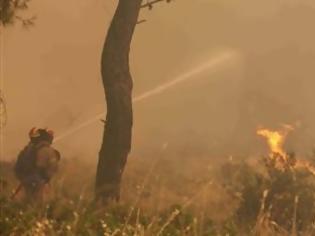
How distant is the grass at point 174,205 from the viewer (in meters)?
4.91

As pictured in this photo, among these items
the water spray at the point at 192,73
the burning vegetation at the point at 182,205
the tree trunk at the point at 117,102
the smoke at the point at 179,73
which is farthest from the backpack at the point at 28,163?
the water spray at the point at 192,73

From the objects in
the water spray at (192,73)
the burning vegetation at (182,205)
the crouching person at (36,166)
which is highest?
the water spray at (192,73)

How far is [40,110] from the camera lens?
32.3 m

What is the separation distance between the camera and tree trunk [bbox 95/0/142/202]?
31.6 ft

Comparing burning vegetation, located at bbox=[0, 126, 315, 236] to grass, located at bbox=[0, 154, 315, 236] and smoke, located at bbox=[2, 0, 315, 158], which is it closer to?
grass, located at bbox=[0, 154, 315, 236]

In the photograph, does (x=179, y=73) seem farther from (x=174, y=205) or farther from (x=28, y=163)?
(x=174, y=205)

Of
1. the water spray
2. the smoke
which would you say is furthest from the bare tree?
the water spray

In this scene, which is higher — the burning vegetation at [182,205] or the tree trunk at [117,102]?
the tree trunk at [117,102]

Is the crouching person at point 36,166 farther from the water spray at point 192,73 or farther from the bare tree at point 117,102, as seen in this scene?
the water spray at point 192,73

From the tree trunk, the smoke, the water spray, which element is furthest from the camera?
the water spray

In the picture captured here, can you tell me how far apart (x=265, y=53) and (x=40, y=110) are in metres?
14.5

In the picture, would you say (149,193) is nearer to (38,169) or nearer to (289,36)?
(38,169)

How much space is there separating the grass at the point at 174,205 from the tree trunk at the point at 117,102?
1.92 ft

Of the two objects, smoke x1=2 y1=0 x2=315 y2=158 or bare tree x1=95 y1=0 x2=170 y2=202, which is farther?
smoke x1=2 y1=0 x2=315 y2=158
